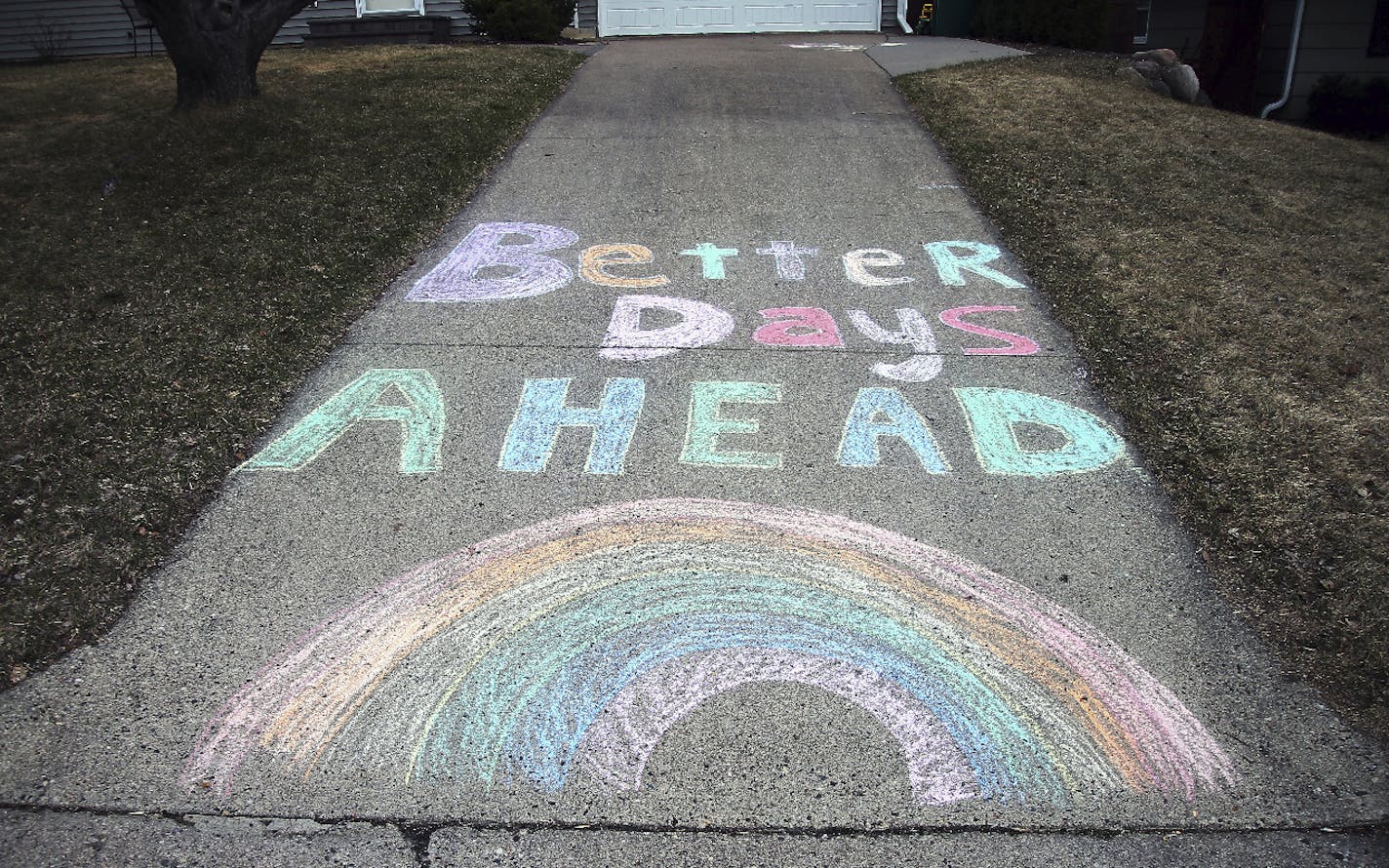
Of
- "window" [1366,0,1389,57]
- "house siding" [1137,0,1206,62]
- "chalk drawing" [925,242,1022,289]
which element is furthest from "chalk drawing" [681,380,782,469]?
"window" [1366,0,1389,57]

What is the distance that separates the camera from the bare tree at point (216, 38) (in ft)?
26.6

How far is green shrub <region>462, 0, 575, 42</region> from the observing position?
42.3 feet

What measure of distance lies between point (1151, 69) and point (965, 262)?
6718 millimetres

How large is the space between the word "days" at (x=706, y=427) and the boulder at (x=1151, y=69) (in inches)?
323

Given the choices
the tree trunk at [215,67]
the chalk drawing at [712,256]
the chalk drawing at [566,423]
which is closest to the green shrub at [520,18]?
the tree trunk at [215,67]

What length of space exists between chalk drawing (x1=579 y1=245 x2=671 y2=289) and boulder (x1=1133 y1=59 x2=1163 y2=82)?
7769mm

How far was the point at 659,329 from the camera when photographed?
5273mm

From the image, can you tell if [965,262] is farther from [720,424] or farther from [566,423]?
[566,423]

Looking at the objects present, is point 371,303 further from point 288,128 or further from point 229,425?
point 288,128

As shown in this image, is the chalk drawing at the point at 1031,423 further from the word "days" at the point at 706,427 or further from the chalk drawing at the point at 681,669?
the chalk drawing at the point at 681,669

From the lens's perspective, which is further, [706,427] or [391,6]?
[391,6]

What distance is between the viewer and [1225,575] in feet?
11.4

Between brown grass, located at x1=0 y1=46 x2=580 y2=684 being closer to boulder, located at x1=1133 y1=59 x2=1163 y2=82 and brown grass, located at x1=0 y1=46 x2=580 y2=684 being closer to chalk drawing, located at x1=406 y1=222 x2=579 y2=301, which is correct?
chalk drawing, located at x1=406 y1=222 x2=579 y2=301

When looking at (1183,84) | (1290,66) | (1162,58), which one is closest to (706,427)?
(1183,84)
